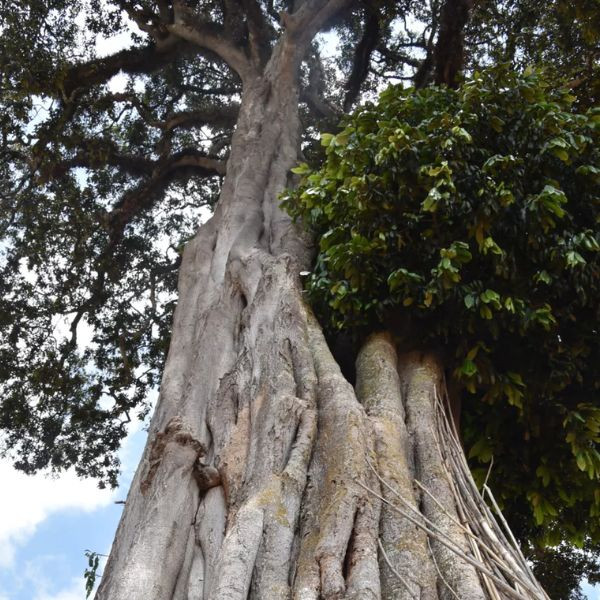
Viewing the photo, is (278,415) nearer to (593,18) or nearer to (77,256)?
(593,18)

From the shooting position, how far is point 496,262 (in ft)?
16.3

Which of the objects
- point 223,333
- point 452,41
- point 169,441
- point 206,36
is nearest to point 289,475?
point 169,441

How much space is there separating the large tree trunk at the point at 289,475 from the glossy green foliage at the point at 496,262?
0.39m

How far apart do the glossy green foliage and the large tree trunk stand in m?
0.39

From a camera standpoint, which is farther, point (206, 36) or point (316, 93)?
point (316, 93)

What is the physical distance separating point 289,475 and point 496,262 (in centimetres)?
214

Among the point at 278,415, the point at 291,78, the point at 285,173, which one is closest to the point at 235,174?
the point at 285,173

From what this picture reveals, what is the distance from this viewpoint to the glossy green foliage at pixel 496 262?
4984mm

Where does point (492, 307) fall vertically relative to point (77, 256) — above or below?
below

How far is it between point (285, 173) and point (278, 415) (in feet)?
14.1

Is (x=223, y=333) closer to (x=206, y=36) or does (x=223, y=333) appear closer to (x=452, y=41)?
(x=452, y=41)

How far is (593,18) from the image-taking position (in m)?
8.12

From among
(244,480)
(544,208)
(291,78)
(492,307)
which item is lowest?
(244,480)

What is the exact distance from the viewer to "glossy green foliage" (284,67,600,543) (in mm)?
4984
